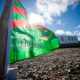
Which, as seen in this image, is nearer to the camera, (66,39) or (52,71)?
(52,71)

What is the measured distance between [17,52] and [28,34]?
90 cm

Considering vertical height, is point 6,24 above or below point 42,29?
below

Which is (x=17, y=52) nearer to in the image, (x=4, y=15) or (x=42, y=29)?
(x=4, y=15)

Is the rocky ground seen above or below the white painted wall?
below

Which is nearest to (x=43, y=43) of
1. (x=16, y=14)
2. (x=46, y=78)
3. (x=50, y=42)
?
(x=50, y=42)

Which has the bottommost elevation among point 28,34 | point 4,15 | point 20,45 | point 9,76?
point 9,76

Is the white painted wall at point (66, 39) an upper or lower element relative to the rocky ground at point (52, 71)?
upper

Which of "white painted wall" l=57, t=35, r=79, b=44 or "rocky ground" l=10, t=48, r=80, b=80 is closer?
"rocky ground" l=10, t=48, r=80, b=80

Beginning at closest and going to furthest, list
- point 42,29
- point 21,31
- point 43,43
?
point 21,31
point 43,43
point 42,29

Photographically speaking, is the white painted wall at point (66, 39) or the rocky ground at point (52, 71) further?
the white painted wall at point (66, 39)

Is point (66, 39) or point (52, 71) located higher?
point (66, 39)

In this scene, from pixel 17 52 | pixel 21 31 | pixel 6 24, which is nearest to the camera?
pixel 6 24

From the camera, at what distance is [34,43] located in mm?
2549

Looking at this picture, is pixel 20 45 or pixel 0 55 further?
pixel 20 45
